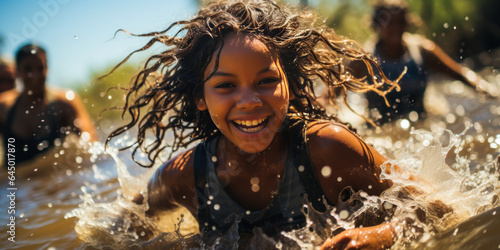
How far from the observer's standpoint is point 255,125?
2.44m

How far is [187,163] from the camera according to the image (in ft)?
9.43

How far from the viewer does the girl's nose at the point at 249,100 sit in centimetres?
234

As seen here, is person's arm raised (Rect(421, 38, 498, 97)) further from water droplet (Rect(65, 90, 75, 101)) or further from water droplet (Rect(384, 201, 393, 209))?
water droplet (Rect(65, 90, 75, 101))

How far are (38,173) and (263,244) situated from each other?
357 cm

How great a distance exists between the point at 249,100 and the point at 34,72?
15.4 feet

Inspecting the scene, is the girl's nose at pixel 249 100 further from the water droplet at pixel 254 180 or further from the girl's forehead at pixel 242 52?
the water droplet at pixel 254 180

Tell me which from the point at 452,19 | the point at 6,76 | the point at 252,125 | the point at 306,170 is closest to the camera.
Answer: the point at 252,125

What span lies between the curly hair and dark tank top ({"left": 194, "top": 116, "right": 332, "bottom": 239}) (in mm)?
271

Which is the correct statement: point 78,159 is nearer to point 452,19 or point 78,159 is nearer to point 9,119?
point 9,119

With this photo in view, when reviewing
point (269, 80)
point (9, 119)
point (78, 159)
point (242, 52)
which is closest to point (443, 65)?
point (269, 80)

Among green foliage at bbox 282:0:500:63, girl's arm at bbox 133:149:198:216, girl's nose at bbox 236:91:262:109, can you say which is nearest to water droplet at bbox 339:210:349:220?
girl's nose at bbox 236:91:262:109

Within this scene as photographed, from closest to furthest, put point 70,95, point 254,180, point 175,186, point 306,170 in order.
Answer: point 306,170, point 254,180, point 175,186, point 70,95

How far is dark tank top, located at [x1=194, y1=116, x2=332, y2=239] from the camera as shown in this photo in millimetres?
2574

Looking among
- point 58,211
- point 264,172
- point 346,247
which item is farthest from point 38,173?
point 346,247
